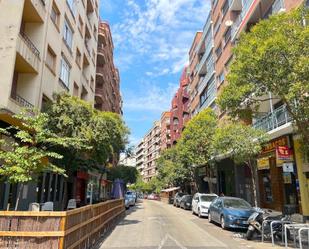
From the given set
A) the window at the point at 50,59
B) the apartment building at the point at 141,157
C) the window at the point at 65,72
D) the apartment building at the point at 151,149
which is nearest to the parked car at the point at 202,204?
the window at the point at 65,72

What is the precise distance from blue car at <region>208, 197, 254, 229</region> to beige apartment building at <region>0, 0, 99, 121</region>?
11269 mm

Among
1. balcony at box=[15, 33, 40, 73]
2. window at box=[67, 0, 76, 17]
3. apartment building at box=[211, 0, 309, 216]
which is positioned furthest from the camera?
window at box=[67, 0, 76, 17]

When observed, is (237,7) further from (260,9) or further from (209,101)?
(209,101)

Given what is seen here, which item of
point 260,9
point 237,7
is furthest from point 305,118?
point 237,7

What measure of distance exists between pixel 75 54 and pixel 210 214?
55.8 ft

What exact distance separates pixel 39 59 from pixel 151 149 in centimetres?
11615

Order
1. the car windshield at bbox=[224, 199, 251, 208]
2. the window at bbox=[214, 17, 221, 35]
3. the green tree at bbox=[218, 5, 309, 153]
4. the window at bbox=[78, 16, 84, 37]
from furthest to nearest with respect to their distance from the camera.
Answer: the window at bbox=[214, 17, 221, 35] < the window at bbox=[78, 16, 84, 37] < the car windshield at bbox=[224, 199, 251, 208] < the green tree at bbox=[218, 5, 309, 153]

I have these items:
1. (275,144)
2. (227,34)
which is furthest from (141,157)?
(275,144)

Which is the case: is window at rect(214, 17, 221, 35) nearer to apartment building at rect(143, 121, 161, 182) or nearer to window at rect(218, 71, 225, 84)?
window at rect(218, 71, 225, 84)

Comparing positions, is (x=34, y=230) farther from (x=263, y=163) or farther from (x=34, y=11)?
(x=263, y=163)

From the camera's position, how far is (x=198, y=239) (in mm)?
13258

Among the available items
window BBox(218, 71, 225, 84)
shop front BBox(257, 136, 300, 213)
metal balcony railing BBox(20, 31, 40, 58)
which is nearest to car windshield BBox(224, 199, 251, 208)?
shop front BBox(257, 136, 300, 213)

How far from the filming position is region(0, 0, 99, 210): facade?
14.9 m

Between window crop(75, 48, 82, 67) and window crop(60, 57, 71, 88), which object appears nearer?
window crop(60, 57, 71, 88)
